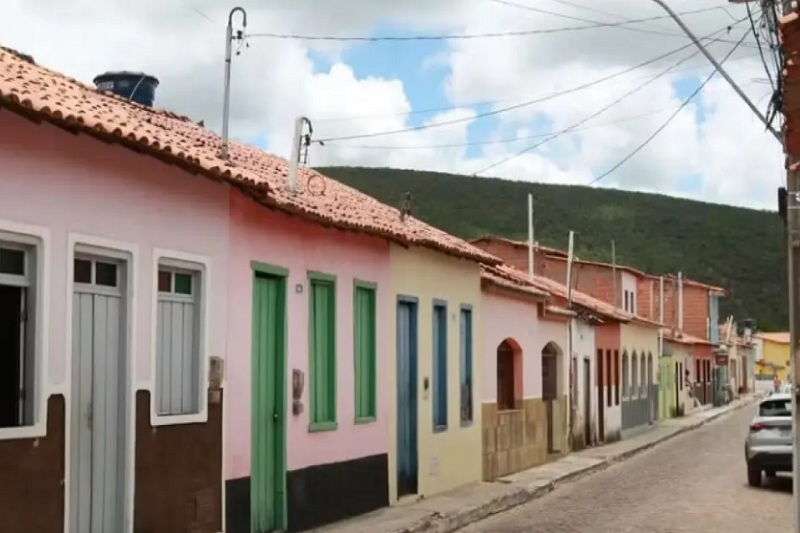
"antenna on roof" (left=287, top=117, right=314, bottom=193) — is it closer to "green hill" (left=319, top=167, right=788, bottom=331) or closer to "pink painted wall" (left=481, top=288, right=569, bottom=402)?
"pink painted wall" (left=481, top=288, right=569, bottom=402)

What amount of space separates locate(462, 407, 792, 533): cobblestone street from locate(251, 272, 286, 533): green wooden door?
3125mm

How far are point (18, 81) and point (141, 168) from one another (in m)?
1.37

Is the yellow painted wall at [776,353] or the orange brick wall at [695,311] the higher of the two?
the orange brick wall at [695,311]

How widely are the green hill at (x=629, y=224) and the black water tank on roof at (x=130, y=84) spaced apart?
75986 millimetres

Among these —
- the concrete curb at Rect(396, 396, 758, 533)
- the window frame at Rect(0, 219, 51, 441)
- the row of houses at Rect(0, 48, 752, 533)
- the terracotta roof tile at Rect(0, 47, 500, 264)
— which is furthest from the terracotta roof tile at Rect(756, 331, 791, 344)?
the window frame at Rect(0, 219, 51, 441)

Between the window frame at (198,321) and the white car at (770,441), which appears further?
the white car at (770,441)

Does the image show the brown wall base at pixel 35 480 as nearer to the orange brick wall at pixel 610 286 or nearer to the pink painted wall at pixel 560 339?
the pink painted wall at pixel 560 339

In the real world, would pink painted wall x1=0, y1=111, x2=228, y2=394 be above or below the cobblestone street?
above

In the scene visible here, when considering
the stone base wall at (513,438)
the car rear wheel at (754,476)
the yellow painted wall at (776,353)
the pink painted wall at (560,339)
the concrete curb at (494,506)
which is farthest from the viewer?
the yellow painted wall at (776,353)

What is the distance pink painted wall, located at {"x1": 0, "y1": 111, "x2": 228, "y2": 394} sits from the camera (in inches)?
353

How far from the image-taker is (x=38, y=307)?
30.0 ft

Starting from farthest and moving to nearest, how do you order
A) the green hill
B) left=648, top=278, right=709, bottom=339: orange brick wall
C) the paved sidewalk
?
1. the green hill
2. left=648, top=278, right=709, bottom=339: orange brick wall
3. the paved sidewalk

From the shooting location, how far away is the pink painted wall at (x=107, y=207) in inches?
353

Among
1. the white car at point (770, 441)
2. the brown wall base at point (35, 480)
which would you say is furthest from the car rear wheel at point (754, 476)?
the brown wall base at point (35, 480)
